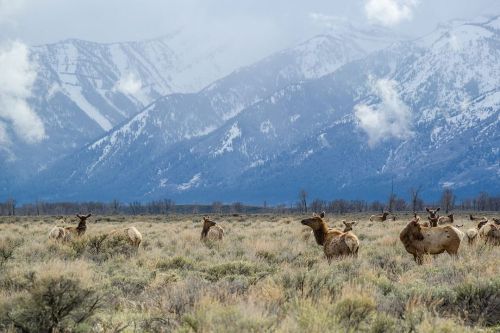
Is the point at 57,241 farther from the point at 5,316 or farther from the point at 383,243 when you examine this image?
the point at 5,316

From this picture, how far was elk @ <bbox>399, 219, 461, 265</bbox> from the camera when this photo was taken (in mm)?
17797

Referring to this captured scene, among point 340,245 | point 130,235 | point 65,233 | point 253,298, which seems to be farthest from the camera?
point 65,233

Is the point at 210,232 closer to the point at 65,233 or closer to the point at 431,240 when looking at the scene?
the point at 65,233

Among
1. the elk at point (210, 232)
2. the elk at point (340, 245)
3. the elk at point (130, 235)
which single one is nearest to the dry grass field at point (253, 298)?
the elk at point (340, 245)

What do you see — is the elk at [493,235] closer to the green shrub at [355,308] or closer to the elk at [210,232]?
the elk at [210,232]

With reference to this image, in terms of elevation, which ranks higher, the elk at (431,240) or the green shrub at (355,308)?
the elk at (431,240)

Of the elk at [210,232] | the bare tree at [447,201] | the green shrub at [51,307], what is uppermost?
the bare tree at [447,201]

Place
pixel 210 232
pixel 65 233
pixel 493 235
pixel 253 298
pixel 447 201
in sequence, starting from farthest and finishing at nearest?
pixel 447 201 → pixel 210 232 → pixel 65 233 → pixel 493 235 → pixel 253 298

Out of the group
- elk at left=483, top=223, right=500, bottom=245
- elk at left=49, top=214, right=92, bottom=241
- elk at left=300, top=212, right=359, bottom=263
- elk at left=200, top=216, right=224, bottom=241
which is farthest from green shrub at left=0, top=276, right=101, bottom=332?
elk at left=200, top=216, right=224, bottom=241

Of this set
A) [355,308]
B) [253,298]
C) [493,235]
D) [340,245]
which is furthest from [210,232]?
[355,308]

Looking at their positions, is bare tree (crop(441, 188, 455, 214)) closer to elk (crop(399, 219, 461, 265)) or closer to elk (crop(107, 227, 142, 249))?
elk (crop(107, 227, 142, 249))

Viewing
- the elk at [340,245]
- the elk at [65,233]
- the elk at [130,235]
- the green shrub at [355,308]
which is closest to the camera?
the green shrub at [355,308]

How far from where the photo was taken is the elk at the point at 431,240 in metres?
17.8

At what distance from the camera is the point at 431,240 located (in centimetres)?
1786
